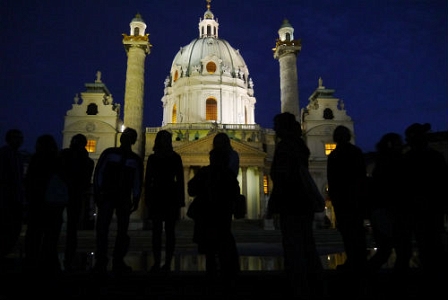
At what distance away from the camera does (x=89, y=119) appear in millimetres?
39688

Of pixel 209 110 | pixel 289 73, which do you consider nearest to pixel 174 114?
pixel 209 110

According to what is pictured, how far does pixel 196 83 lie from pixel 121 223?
153ft

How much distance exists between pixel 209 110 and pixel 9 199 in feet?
149

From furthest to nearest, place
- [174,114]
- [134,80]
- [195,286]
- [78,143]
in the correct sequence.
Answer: [174,114] → [134,80] → [78,143] → [195,286]

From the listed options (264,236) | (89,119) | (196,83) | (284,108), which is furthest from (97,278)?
(196,83)

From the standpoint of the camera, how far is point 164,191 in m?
6.26

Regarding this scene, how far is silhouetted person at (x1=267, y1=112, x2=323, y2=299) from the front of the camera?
4094 millimetres

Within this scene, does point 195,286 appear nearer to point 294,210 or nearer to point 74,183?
point 294,210

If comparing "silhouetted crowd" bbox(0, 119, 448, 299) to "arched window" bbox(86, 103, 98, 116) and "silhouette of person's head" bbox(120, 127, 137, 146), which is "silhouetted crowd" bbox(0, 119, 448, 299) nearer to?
"silhouette of person's head" bbox(120, 127, 137, 146)

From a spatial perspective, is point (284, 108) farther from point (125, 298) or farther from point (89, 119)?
point (125, 298)

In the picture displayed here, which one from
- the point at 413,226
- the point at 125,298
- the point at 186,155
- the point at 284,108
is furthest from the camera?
the point at 186,155

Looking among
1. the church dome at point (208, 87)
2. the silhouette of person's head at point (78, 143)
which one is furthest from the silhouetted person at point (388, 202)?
the church dome at point (208, 87)

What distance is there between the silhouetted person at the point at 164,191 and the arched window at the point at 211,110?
143ft

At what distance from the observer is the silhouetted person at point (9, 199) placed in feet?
19.6
